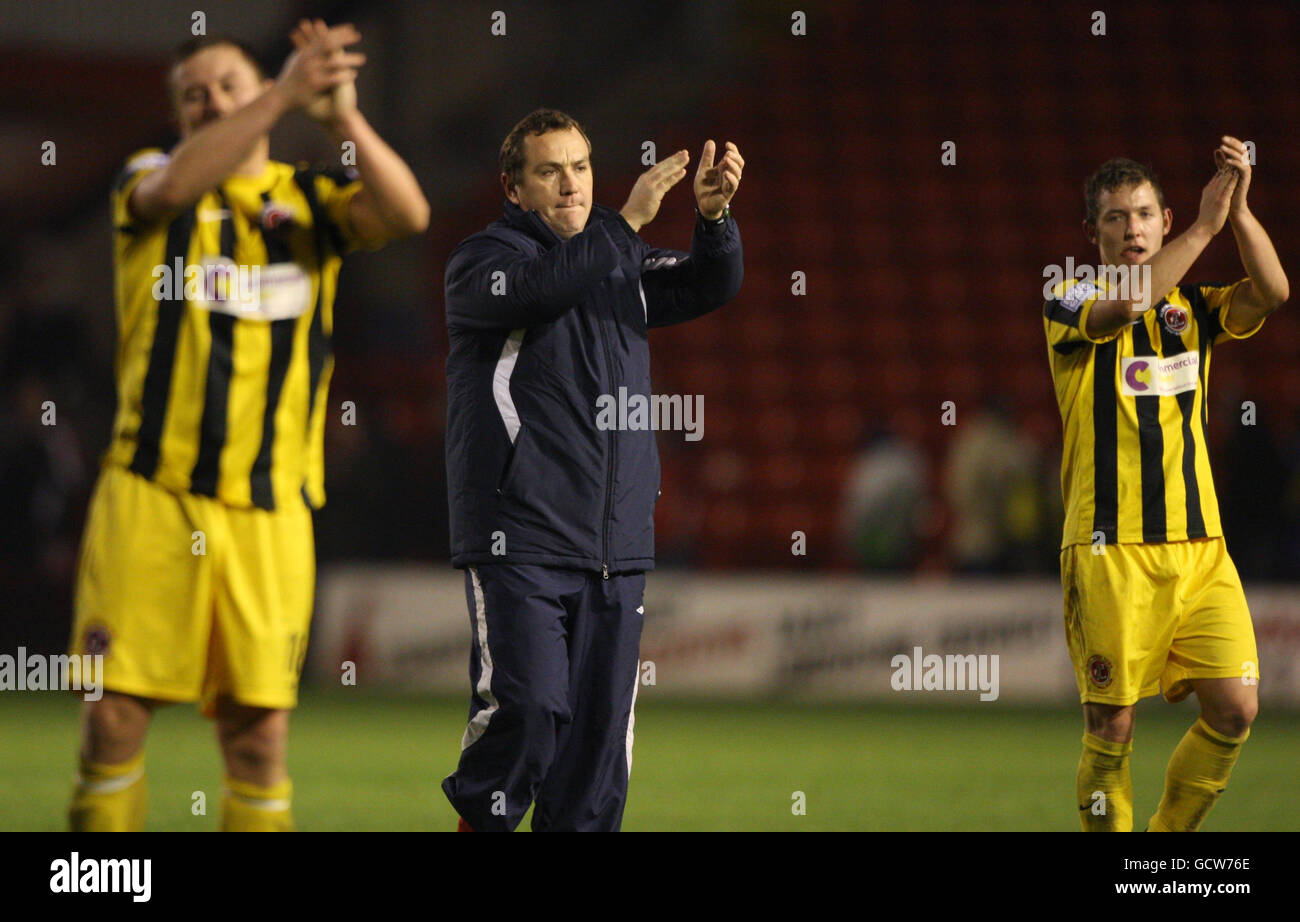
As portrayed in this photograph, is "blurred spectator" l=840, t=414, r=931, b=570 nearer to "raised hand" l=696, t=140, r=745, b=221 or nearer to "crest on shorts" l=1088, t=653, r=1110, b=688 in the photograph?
"crest on shorts" l=1088, t=653, r=1110, b=688

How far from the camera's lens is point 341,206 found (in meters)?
3.73

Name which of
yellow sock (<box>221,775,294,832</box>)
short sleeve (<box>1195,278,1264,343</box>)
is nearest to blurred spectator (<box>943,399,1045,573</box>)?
short sleeve (<box>1195,278,1264,343</box>)

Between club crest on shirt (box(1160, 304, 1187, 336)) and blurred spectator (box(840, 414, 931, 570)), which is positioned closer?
club crest on shirt (box(1160, 304, 1187, 336))

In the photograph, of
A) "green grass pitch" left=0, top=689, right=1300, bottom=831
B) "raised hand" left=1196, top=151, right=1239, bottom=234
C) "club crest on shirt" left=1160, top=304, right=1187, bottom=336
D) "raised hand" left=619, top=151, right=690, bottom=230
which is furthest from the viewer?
"green grass pitch" left=0, top=689, right=1300, bottom=831

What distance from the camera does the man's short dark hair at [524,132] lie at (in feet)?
14.8

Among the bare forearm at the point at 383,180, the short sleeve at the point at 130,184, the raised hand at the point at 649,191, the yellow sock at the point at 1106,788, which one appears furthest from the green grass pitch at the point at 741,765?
the bare forearm at the point at 383,180

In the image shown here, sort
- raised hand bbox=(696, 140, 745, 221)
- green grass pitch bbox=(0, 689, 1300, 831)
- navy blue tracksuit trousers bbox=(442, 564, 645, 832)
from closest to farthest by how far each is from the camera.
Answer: navy blue tracksuit trousers bbox=(442, 564, 645, 832) → raised hand bbox=(696, 140, 745, 221) → green grass pitch bbox=(0, 689, 1300, 831)

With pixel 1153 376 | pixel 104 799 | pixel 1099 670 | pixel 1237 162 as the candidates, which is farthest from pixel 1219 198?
pixel 104 799

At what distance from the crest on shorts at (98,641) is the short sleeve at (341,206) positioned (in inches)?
39.1

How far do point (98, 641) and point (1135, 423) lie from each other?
298 centimetres

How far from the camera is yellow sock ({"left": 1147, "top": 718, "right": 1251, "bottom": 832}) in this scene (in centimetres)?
482

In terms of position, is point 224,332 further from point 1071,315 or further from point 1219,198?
point 1219,198

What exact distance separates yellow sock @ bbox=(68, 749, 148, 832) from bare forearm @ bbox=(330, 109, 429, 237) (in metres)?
1.33
